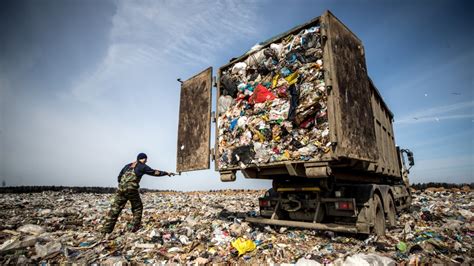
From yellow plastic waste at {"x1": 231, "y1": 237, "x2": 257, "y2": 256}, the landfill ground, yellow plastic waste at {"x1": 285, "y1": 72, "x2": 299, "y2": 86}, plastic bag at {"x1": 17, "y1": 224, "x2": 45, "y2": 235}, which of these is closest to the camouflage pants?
the landfill ground

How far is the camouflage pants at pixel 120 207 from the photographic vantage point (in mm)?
4453

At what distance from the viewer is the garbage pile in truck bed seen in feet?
10.6

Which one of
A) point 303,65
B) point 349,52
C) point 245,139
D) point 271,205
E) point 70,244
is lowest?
point 70,244

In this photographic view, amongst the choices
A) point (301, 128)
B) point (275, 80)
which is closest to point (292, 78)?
point (275, 80)

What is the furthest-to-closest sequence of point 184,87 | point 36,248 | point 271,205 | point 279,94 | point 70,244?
point 184,87, point 271,205, point 70,244, point 279,94, point 36,248

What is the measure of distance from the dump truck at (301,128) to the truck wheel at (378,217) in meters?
0.02

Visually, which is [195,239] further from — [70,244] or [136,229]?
[70,244]

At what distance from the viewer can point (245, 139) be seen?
395 centimetres

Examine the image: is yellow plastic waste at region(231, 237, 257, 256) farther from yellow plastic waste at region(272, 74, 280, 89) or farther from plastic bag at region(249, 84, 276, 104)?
yellow plastic waste at region(272, 74, 280, 89)

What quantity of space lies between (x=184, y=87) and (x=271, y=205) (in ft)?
10.5

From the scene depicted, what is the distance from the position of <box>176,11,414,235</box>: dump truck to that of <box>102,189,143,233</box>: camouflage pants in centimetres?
107

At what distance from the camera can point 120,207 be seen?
4.54m

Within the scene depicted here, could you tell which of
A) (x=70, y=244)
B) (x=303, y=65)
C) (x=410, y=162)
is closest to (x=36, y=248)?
(x=70, y=244)

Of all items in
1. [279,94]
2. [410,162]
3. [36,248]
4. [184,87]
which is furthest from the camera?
[410,162]
